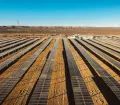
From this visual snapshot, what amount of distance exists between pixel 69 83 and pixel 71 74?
1.55 metres

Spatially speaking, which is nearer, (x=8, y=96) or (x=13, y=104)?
(x=13, y=104)

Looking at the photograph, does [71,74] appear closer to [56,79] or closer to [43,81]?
[56,79]

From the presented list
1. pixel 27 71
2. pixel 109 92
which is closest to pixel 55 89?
pixel 109 92

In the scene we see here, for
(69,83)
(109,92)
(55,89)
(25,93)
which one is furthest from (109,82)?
(25,93)

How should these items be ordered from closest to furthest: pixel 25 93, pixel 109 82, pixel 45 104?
pixel 45 104, pixel 25 93, pixel 109 82

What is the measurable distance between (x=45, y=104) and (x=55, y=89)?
8.52ft

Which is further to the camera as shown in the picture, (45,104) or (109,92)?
(109,92)

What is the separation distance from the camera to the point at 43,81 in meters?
12.8

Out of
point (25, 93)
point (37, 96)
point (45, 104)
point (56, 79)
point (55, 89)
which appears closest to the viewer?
point (45, 104)

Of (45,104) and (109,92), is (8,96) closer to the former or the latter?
(45,104)

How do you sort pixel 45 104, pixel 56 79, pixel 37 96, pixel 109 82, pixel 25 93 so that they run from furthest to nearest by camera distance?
1. pixel 56 79
2. pixel 109 82
3. pixel 25 93
4. pixel 37 96
5. pixel 45 104

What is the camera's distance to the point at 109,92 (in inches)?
451

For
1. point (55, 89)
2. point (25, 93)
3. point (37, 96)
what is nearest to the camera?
point (37, 96)

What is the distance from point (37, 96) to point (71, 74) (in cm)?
501
